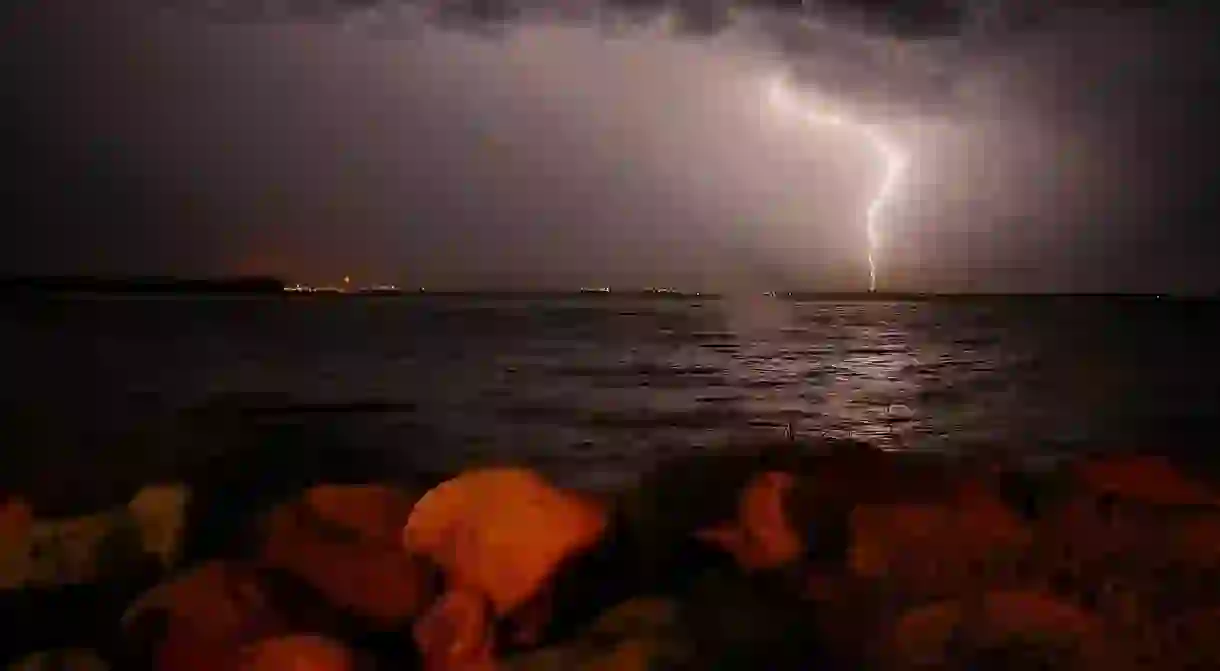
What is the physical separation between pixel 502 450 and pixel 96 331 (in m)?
7.01

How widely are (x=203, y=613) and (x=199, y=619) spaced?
0.06ft

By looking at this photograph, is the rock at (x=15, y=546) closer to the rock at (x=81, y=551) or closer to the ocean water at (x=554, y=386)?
the rock at (x=81, y=551)

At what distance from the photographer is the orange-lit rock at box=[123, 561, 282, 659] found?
205 centimetres

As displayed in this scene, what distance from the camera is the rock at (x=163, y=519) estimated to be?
267 centimetres

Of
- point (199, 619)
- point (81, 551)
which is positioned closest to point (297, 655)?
point (199, 619)

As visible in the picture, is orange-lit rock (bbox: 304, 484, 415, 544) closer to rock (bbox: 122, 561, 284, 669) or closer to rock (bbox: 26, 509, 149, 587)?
rock (bbox: 122, 561, 284, 669)

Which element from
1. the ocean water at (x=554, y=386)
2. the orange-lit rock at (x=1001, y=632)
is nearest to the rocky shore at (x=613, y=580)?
the orange-lit rock at (x=1001, y=632)

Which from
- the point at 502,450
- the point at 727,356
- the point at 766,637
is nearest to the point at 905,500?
the point at 766,637

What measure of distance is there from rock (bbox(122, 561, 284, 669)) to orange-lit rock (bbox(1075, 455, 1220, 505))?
271cm

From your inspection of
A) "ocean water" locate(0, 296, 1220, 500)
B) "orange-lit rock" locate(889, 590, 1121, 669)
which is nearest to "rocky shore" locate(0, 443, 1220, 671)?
"orange-lit rock" locate(889, 590, 1121, 669)

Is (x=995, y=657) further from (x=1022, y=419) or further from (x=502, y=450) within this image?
(x=1022, y=419)

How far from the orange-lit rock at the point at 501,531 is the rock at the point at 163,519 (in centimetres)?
83

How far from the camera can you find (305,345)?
10.8 meters

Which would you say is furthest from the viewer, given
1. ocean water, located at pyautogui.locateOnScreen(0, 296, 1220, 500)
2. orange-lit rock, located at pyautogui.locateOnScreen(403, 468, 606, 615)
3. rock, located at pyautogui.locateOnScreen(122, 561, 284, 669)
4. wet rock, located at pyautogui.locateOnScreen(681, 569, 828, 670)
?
ocean water, located at pyautogui.locateOnScreen(0, 296, 1220, 500)
